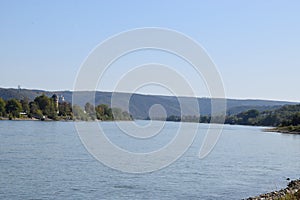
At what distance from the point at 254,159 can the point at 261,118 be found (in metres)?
133

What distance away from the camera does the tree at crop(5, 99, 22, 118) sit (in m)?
123

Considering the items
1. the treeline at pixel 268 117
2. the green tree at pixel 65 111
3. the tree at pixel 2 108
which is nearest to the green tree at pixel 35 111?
the green tree at pixel 65 111

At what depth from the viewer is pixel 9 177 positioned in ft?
82.9

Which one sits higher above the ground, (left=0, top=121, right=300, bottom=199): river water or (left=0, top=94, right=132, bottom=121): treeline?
(left=0, top=94, right=132, bottom=121): treeline

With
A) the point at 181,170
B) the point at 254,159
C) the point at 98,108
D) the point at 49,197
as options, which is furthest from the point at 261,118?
the point at 49,197

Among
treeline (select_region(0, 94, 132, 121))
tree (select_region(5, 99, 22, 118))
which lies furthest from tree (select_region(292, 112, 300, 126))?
tree (select_region(5, 99, 22, 118))

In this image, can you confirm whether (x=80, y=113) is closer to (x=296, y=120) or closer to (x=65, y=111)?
(x=65, y=111)

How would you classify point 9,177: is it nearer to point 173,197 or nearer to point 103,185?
point 103,185

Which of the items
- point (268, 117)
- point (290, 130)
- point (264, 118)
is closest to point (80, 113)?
point (290, 130)

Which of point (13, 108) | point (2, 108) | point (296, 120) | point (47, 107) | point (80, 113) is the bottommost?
point (296, 120)

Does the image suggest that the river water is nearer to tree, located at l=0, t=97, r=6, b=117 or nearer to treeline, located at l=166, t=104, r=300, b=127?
tree, located at l=0, t=97, r=6, b=117

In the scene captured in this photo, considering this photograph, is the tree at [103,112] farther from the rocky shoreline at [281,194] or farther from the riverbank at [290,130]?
the rocky shoreline at [281,194]

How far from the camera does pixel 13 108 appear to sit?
124 metres

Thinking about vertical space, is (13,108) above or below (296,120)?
above
